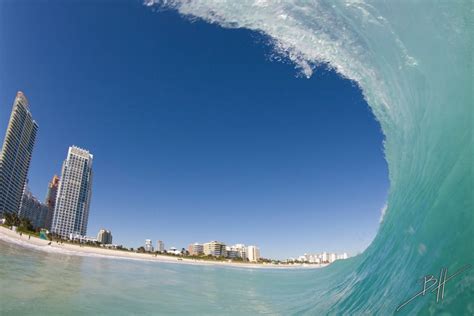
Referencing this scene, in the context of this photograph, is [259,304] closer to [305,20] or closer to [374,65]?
[374,65]

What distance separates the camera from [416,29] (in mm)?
6668

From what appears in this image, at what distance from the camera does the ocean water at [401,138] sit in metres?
5.21

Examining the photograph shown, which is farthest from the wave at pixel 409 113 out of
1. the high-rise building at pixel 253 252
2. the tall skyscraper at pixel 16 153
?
the high-rise building at pixel 253 252

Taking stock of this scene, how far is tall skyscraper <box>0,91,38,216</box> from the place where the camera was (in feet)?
188

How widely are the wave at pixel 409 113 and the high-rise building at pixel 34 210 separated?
108155 millimetres

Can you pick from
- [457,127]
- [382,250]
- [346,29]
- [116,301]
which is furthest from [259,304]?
[346,29]

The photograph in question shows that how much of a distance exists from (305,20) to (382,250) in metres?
6.46

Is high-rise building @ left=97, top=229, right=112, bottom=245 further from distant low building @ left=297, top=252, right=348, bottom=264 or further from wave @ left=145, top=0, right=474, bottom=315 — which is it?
wave @ left=145, top=0, right=474, bottom=315

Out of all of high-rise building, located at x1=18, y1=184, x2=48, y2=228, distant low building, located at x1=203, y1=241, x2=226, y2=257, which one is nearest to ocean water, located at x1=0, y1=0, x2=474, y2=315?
high-rise building, located at x1=18, y1=184, x2=48, y2=228

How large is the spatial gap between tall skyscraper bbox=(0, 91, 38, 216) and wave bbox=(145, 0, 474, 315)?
5927cm

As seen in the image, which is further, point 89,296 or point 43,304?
point 89,296
